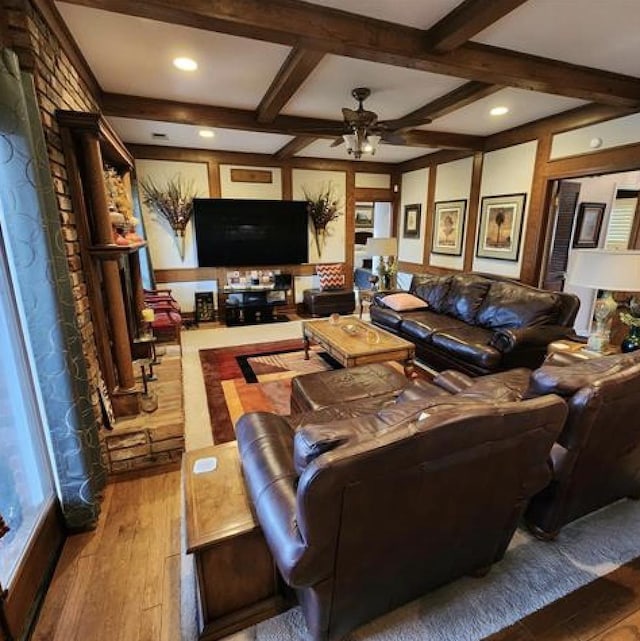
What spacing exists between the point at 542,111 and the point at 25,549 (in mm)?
5396

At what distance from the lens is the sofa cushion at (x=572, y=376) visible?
139 cm

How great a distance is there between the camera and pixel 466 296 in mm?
4164

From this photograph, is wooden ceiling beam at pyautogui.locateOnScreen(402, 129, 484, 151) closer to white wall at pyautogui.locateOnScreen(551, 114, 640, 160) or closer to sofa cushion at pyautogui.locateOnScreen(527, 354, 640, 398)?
white wall at pyautogui.locateOnScreen(551, 114, 640, 160)

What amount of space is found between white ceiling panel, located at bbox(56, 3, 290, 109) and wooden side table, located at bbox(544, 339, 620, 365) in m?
2.73

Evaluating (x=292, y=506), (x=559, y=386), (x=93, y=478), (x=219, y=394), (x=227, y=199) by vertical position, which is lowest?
(x=219, y=394)

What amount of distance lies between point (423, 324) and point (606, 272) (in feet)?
6.08

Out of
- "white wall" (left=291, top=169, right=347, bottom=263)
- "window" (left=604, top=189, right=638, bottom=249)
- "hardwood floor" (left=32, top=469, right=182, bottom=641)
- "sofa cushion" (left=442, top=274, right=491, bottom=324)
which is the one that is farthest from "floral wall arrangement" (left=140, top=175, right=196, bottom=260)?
"window" (left=604, top=189, right=638, bottom=249)

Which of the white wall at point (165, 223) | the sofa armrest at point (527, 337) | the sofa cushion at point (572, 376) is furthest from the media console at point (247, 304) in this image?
the sofa cushion at point (572, 376)

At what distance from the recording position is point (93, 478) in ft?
6.10

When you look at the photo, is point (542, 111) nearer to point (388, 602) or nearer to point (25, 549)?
point (388, 602)

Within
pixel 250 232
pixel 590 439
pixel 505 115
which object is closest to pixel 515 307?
pixel 505 115

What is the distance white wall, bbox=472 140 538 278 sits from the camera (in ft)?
14.6

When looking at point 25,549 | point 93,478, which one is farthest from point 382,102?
point 25,549

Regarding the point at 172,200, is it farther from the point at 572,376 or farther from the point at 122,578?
the point at 572,376
